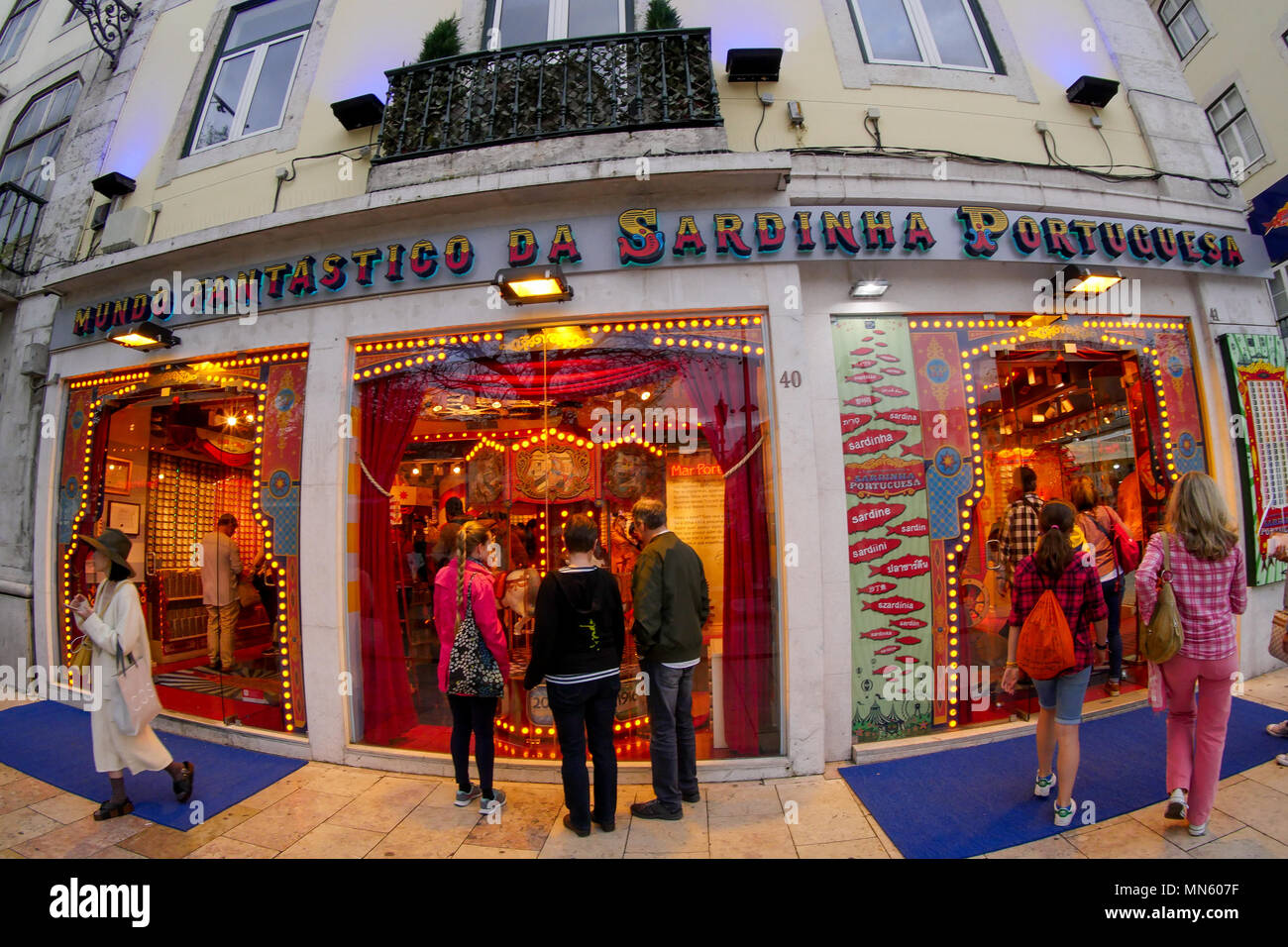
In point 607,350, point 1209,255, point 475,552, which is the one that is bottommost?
point 475,552

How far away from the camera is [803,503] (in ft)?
14.4

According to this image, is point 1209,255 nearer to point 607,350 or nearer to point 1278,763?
point 1278,763

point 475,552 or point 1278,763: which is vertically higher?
point 475,552

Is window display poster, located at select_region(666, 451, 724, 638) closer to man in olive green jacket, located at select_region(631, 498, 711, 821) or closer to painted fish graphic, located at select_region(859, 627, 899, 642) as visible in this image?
man in olive green jacket, located at select_region(631, 498, 711, 821)

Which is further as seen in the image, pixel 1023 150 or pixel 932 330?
pixel 1023 150

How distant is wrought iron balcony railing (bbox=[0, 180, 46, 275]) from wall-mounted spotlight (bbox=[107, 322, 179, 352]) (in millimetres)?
3353

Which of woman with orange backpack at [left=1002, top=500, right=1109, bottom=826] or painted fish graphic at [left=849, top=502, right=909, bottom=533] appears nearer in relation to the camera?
woman with orange backpack at [left=1002, top=500, right=1109, bottom=826]

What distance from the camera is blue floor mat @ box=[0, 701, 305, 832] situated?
400 cm

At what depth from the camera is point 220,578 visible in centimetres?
645

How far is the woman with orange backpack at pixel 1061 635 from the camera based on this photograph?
3207 mm

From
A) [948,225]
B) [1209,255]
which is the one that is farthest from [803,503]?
[1209,255]

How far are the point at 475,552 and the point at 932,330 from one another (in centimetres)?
443

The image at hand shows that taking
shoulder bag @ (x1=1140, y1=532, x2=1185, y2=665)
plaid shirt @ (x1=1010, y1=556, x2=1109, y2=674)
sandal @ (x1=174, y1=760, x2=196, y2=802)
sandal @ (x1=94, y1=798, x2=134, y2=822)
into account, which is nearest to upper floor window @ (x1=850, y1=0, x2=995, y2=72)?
plaid shirt @ (x1=1010, y1=556, x2=1109, y2=674)

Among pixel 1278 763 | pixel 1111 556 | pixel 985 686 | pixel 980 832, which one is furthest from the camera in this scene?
pixel 1111 556
